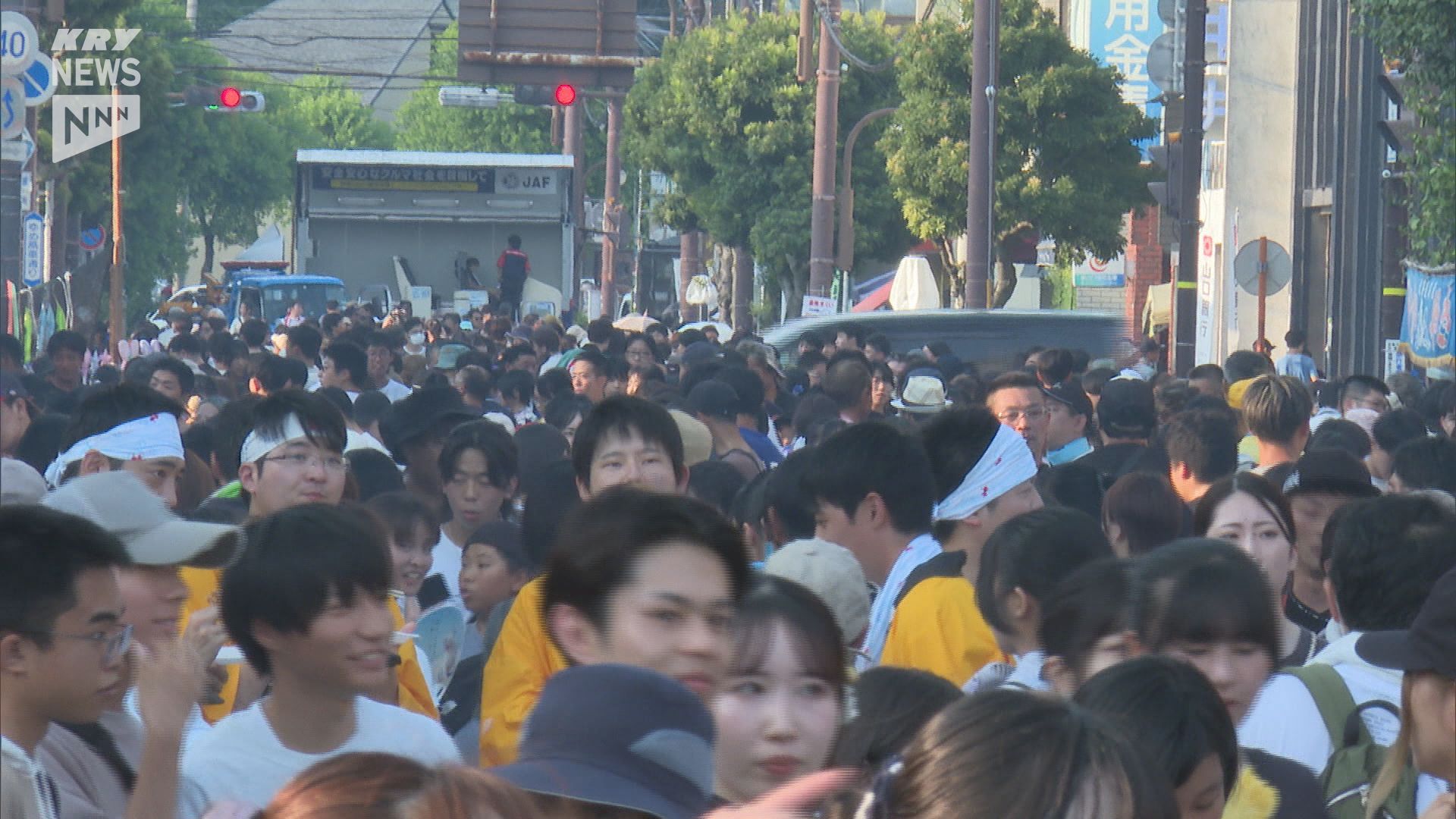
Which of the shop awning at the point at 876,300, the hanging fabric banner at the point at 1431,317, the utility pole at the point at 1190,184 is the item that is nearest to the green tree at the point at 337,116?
the shop awning at the point at 876,300

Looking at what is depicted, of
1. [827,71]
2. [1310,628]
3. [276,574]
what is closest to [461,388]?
[1310,628]

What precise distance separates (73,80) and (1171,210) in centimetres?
1524

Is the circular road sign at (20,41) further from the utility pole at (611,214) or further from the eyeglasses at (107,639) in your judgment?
the utility pole at (611,214)

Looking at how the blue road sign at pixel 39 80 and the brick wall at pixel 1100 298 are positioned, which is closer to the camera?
the blue road sign at pixel 39 80

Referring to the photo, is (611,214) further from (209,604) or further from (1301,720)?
(1301,720)

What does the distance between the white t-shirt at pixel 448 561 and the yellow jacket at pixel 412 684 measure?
69.3 inches

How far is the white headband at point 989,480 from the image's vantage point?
596 centimetres

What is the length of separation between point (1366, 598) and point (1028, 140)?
89.6 ft

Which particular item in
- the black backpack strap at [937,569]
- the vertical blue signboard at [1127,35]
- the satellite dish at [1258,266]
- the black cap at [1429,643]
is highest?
the vertical blue signboard at [1127,35]

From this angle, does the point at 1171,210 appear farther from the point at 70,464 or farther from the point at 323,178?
the point at 70,464

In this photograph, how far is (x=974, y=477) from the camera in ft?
19.8

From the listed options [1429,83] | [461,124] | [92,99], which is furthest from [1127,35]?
[461,124]

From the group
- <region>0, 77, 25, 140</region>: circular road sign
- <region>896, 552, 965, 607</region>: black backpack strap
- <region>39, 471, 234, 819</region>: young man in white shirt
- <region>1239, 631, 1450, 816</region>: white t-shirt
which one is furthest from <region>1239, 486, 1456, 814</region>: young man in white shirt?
<region>0, 77, 25, 140</region>: circular road sign

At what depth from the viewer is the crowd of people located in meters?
2.70
